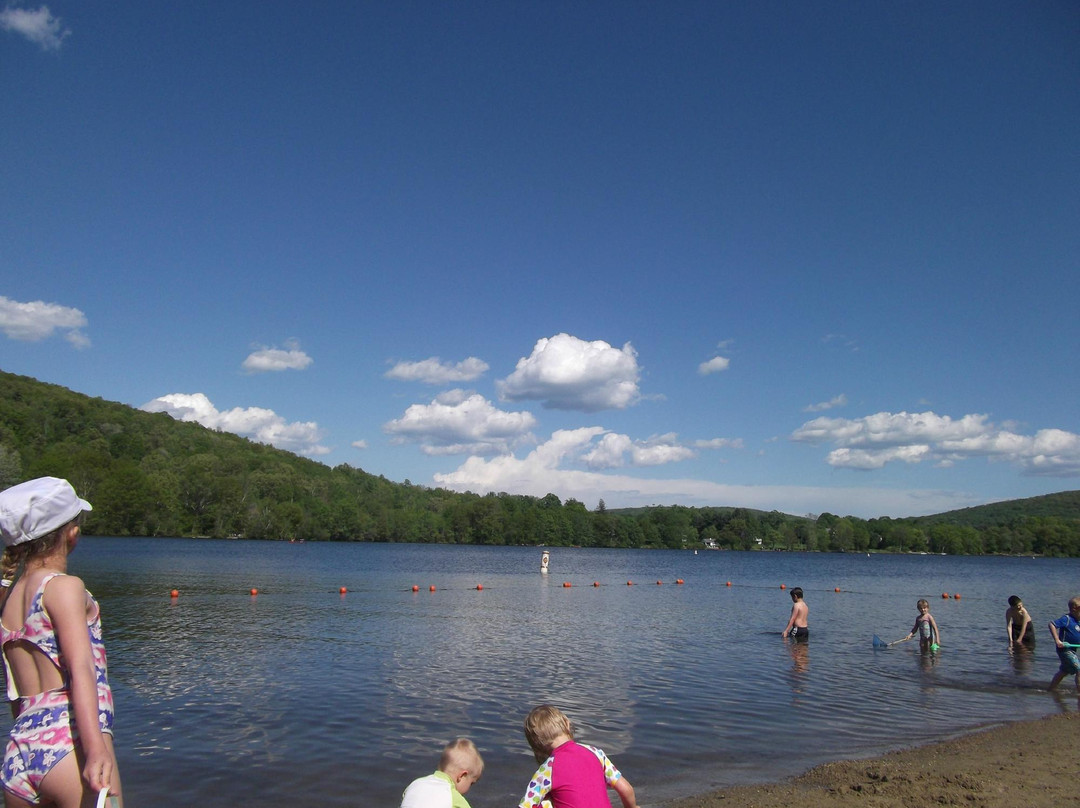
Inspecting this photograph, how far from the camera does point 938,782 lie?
27.8ft

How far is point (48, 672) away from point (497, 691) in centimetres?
1215

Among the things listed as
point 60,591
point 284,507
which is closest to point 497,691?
point 60,591

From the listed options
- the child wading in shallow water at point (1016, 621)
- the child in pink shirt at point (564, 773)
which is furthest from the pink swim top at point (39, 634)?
the child wading in shallow water at point (1016, 621)

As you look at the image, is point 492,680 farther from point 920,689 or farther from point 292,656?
point 920,689

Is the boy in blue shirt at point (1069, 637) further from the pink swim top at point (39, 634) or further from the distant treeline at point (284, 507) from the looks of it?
the distant treeline at point (284, 507)

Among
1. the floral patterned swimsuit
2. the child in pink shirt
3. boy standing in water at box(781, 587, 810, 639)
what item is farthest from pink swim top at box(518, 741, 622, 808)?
boy standing in water at box(781, 587, 810, 639)

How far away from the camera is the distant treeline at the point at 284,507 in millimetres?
108688

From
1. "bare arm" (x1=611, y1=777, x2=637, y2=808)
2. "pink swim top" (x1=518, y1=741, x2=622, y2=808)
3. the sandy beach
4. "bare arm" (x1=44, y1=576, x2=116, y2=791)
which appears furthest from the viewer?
the sandy beach

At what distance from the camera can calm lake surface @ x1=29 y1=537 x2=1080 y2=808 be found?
Result: 972cm

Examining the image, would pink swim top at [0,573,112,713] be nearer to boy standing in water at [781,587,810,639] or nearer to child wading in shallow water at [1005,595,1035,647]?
→ boy standing in water at [781,587,810,639]

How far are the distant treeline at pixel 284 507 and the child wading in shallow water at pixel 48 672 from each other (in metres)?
91.5

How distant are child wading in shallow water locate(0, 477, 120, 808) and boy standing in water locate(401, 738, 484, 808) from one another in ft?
6.65

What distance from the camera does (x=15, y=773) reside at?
10.6 ft

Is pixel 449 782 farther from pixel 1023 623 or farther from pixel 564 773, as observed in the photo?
pixel 1023 623
